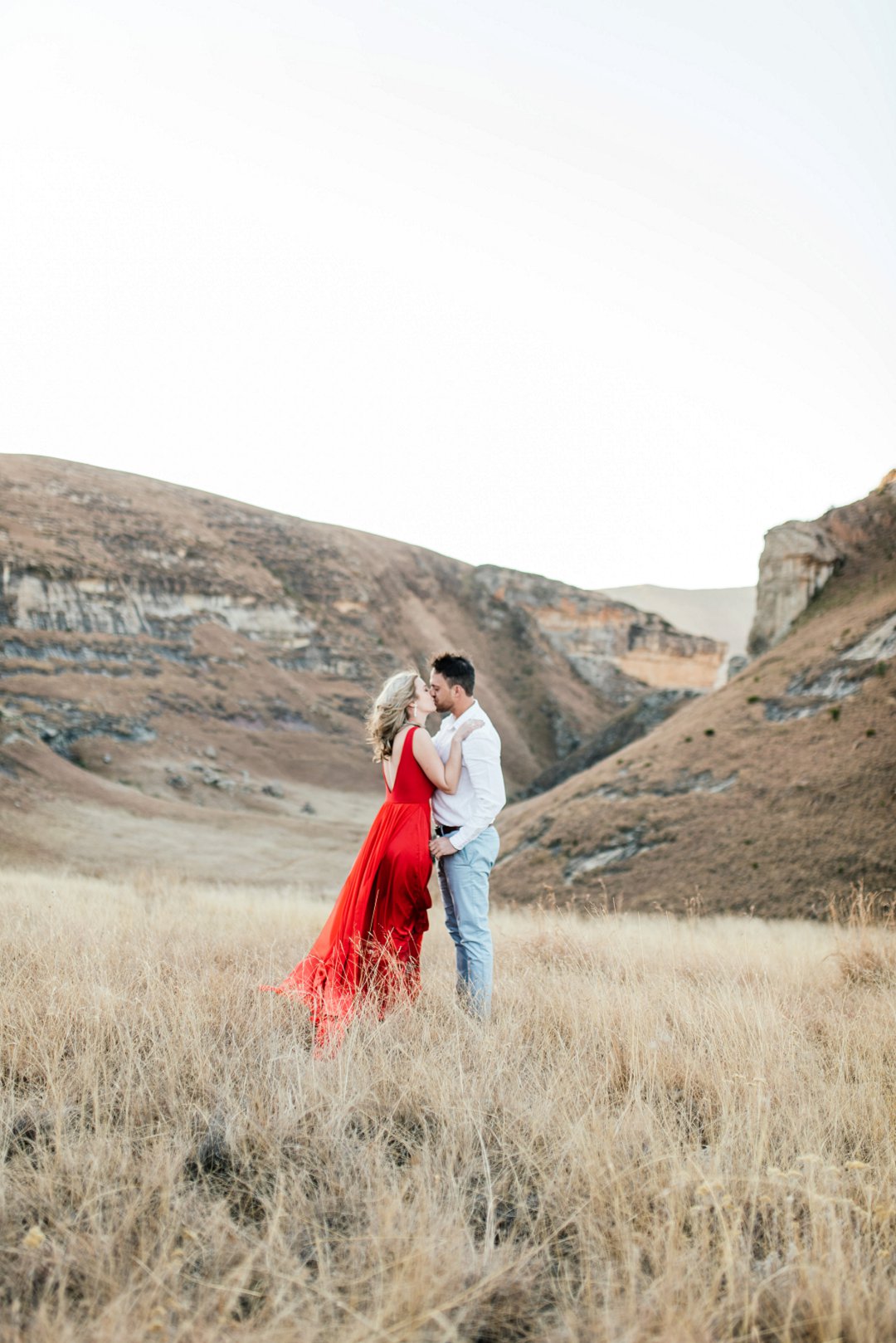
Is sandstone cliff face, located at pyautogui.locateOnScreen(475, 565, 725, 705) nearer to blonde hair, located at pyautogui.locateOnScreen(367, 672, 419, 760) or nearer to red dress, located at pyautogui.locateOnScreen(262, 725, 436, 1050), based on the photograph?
blonde hair, located at pyautogui.locateOnScreen(367, 672, 419, 760)

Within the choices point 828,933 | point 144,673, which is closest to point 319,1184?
point 828,933

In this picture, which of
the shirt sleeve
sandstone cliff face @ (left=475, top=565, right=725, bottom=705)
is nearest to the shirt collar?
the shirt sleeve

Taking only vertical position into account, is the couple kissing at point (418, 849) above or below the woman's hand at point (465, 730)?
below

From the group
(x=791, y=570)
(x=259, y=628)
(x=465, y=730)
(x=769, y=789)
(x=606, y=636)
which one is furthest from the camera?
(x=606, y=636)

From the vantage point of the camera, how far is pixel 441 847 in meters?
4.62

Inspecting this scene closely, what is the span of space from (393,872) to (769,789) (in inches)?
553

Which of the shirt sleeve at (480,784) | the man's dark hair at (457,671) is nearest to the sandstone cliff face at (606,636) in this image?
the man's dark hair at (457,671)

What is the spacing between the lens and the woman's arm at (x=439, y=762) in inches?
183

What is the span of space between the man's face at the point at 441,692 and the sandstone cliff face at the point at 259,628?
3521 centimetres

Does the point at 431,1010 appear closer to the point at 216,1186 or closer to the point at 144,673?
the point at 216,1186

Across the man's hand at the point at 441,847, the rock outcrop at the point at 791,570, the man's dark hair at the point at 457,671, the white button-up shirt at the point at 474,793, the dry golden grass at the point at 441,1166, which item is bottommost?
the dry golden grass at the point at 441,1166

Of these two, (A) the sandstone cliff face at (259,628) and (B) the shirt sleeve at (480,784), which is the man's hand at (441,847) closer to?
A: (B) the shirt sleeve at (480,784)

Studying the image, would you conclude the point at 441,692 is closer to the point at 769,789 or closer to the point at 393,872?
the point at 393,872

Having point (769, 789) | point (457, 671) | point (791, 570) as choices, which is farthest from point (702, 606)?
point (457, 671)
